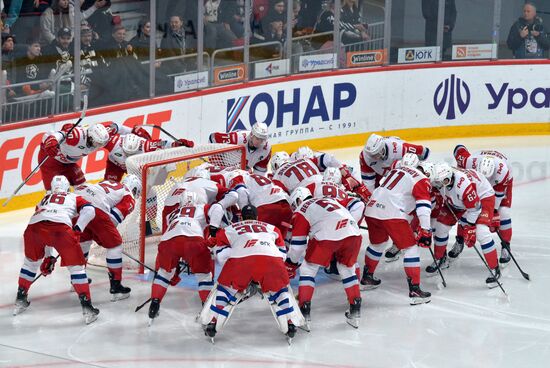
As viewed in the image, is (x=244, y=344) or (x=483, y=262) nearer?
(x=244, y=344)

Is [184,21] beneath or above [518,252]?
above

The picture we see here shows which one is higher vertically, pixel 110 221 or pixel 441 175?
pixel 441 175

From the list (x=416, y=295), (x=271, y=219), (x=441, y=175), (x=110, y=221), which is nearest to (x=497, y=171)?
(x=441, y=175)

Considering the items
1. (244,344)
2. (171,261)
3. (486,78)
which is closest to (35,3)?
(171,261)

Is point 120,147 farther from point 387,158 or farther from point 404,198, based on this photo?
point 404,198

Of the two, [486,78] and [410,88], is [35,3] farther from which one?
[486,78]

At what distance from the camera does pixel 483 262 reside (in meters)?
9.31

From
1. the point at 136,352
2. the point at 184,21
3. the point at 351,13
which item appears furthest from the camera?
the point at 351,13

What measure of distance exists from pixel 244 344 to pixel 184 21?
534 cm

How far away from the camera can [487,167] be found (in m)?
9.11

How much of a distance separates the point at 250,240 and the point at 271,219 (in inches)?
54.5

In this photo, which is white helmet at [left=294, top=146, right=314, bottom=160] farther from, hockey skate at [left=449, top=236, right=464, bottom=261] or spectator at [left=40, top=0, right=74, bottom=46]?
spectator at [left=40, top=0, right=74, bottom=46]

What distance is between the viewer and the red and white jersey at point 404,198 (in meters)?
8.31

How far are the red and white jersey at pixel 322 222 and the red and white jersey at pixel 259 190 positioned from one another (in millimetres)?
808
